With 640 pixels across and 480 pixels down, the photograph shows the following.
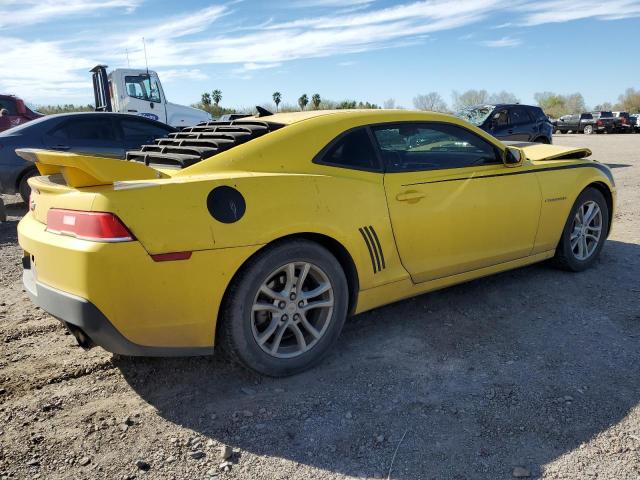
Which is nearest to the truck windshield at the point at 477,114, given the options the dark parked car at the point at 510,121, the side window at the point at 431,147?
the dark parked car at the point at 510,121

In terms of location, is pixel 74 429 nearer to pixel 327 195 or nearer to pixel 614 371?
pixel 327 195

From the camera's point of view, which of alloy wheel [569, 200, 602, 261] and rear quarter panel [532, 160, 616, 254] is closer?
rear quarter panel [532, 160, 616, 254]

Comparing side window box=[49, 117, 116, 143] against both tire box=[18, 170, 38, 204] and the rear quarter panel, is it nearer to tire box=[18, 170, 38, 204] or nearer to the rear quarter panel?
tire box=[18, 170, 38, 204]

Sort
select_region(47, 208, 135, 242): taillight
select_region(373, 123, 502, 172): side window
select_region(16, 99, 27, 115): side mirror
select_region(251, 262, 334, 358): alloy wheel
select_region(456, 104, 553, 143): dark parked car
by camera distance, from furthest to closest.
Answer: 1. select_region(16, 99, 27, 115): side mirror
2. select_region(456, 104, 553, 143): dark parked car
3. select_region(373, 123, 502, 172): side window
4. select_region(251, 262, 334, 358): alloy wheel
5. select_region(47, 208, 135, 242): taillight

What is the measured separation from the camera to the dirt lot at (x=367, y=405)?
7.77ft

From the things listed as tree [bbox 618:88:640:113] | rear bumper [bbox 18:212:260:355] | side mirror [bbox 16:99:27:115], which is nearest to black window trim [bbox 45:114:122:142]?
rear bumper [bbox 18:212:260:355]

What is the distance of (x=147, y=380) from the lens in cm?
309

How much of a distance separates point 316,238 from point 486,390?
4.09ft

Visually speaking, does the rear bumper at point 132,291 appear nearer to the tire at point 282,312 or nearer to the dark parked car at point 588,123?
the tire at point 282,312

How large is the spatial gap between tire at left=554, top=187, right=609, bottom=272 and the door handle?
1.83m

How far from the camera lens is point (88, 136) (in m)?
8.27

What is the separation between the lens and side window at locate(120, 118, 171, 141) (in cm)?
848

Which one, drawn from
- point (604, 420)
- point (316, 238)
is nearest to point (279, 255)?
point (316, 238)

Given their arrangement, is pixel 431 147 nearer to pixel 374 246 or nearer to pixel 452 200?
pixel 452 200
